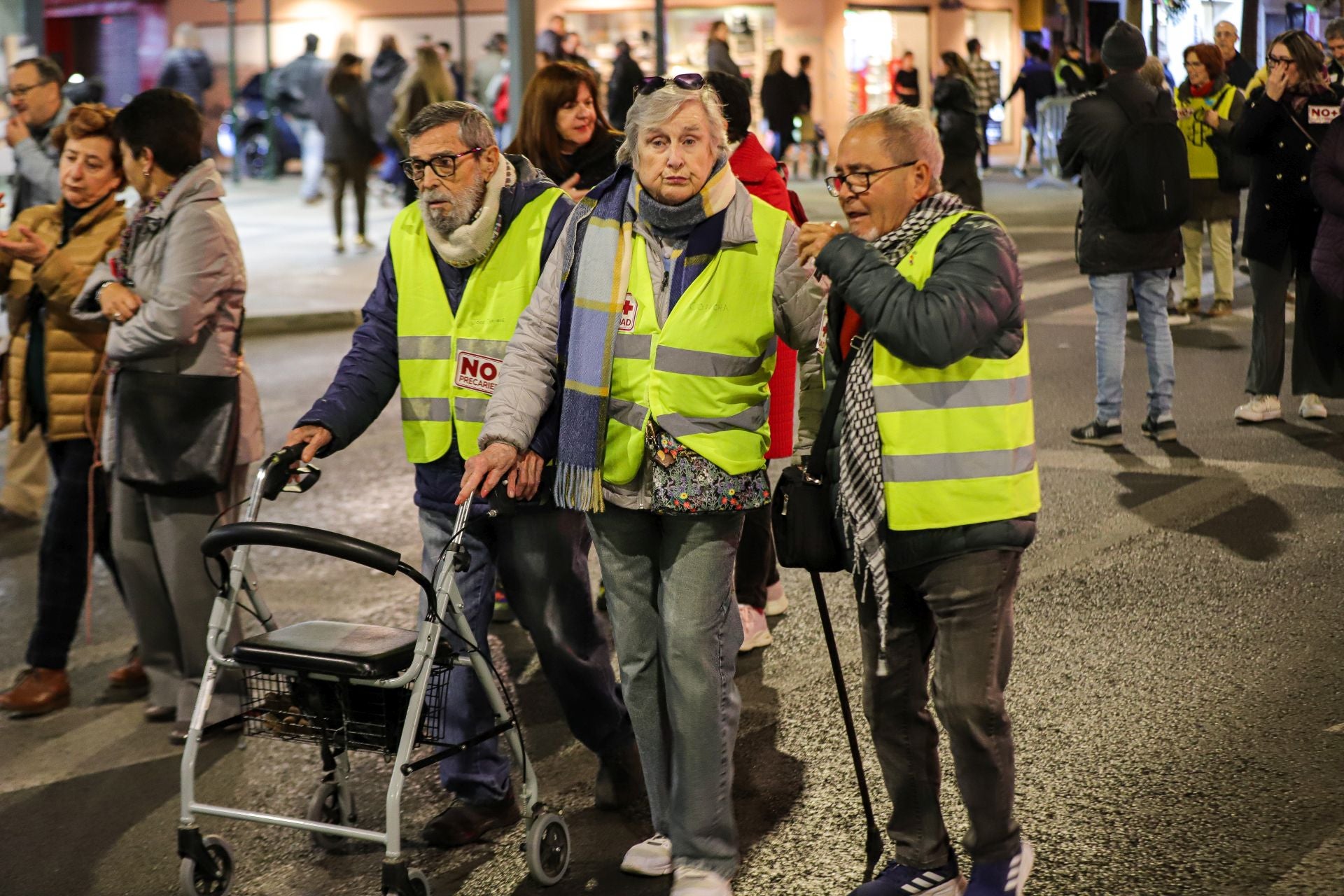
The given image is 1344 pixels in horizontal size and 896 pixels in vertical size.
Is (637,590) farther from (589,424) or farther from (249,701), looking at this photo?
(249,701)

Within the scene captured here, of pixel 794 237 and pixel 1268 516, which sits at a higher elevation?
pixel 794 237

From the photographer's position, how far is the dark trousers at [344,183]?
56.6 feet

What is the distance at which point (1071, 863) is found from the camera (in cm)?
Result: 398

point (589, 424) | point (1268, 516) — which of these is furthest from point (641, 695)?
point (1268, 516)

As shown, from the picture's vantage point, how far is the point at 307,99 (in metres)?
20.7

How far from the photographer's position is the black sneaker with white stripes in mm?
3750

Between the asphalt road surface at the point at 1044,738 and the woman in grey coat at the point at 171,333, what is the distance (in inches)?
13.3

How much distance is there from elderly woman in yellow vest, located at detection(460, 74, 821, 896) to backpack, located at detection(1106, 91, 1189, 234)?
4.98 metres

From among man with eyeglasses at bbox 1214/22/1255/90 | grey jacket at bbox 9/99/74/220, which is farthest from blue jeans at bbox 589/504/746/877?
man with eyeglasses at bbox 1214/22/1255/90

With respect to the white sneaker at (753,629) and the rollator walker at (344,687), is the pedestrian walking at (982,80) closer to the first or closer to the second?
the white sneaker at (753,629)

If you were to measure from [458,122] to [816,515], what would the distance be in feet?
Answer: 4.83

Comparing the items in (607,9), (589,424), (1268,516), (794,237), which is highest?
(607,9)

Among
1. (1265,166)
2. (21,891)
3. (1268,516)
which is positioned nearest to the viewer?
(21,891)

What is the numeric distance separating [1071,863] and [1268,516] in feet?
11.8
